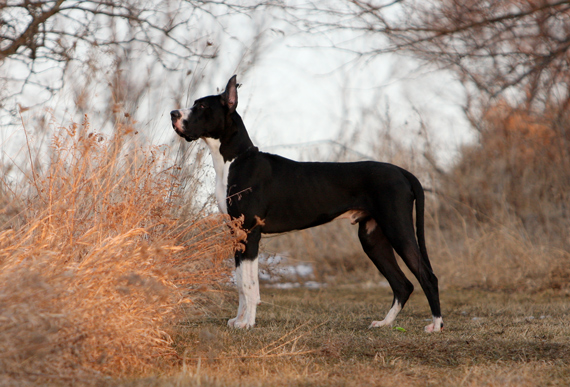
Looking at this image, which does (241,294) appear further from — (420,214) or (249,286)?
(420,214)

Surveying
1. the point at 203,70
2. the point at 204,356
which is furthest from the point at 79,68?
the point at 204,356

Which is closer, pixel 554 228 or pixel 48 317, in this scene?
pixel 48 317

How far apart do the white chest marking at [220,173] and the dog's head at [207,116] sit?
0.07 metres

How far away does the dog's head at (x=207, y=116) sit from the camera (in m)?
4.42

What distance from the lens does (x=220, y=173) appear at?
450 centimetres

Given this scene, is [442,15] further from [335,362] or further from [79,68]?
[335,362]

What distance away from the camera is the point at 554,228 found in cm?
899

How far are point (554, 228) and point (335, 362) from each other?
23.6 ft

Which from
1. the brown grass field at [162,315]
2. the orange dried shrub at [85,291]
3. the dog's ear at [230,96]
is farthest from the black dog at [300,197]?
the orange dried shrub at [85,291]

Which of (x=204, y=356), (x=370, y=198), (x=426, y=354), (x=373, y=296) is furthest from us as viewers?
(x=373, y=296)

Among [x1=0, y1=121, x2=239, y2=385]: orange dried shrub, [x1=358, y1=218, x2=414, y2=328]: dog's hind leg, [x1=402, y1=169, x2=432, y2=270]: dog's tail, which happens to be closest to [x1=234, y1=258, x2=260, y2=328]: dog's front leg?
[x1=0, y1=121, x2=239, y2=385]: orange dried shrub

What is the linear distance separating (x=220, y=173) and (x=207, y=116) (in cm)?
46

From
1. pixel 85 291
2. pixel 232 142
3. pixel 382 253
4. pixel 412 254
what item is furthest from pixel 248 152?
pixel 85 291

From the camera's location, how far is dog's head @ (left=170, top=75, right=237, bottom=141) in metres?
4.42
